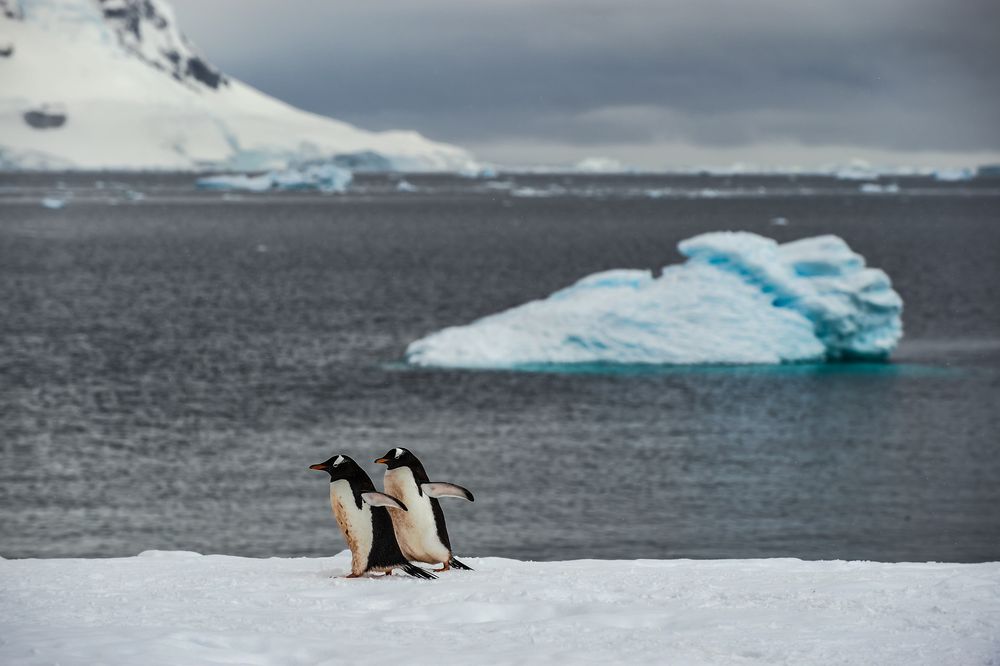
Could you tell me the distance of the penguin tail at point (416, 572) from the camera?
9.56 m

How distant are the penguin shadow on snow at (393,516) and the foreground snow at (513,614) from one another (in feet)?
0.90

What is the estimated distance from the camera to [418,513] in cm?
1017

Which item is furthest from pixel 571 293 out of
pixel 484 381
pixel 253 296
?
pixel 253 296

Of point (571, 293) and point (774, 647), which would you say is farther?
point (571, 293)

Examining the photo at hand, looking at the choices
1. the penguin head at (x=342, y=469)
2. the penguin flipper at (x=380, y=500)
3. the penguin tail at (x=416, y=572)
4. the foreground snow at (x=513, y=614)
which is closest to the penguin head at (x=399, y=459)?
the penguin head at (x=342, y=469)

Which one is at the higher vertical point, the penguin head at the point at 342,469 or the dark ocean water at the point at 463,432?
the penguin head at the point at 342,469

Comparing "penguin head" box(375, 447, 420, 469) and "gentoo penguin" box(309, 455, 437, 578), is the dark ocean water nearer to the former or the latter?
"penguin head" box(375, 447, 420, 469)

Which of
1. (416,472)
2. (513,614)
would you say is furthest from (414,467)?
(513,614)

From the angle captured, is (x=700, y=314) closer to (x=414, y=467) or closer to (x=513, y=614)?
(x=414, y=467)

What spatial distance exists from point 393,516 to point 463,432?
18.5 m

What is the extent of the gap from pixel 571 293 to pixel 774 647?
98.9 feet

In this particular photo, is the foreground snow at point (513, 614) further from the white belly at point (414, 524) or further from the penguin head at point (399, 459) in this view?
the penguin head at point (399, 459)

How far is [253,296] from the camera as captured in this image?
59.1 meters

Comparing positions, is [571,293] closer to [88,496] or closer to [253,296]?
[88,496]
